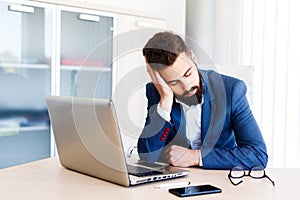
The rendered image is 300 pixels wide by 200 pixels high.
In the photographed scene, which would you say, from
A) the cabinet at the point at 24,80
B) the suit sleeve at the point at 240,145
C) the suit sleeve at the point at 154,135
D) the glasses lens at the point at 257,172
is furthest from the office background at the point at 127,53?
the glasses lens at the point at 257,172

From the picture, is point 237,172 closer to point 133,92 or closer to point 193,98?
point 193,98

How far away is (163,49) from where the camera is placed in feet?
4.91

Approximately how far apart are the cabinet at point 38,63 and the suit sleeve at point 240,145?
39.7 inches

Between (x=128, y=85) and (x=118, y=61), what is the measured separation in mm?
972

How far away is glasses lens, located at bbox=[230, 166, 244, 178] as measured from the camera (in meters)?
1.39

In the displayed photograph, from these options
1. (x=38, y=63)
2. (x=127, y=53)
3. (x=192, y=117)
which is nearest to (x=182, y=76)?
(x=192, y=117)

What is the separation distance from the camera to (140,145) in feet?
5.61

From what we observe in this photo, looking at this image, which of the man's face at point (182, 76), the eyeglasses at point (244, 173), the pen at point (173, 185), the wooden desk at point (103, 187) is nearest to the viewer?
the wooden desk at point (103, 187)

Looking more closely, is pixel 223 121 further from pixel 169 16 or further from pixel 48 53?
pixel 169 16

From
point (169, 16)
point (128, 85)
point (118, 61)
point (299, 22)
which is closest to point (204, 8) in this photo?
point (169, 16)

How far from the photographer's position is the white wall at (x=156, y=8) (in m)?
2.99

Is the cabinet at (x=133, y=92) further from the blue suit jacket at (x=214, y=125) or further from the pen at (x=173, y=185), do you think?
the pen at (x=173, y=185)

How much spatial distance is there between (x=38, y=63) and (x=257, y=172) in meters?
1.63

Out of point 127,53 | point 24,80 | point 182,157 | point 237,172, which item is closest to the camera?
point 237,172
